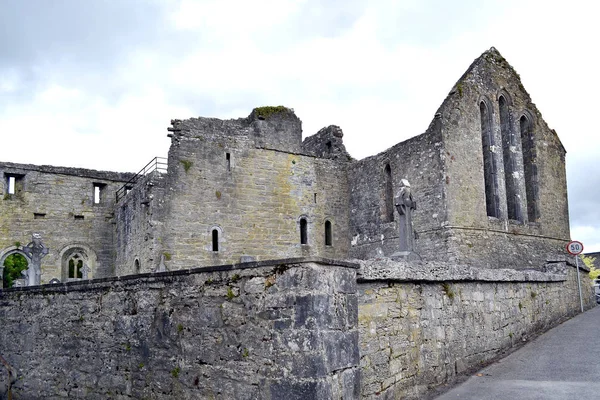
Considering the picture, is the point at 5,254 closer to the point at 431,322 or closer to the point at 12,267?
the point at 12,267

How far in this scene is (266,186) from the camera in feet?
71.5

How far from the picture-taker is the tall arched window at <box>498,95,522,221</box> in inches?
840

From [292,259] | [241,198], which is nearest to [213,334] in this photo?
[292,259]

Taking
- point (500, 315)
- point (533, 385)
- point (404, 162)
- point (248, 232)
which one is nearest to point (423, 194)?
point (404, 162)

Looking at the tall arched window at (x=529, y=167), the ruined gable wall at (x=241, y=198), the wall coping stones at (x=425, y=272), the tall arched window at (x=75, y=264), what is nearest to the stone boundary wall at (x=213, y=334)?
the wall coping stones at (x=425, y=272)

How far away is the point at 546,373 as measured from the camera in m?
8.93

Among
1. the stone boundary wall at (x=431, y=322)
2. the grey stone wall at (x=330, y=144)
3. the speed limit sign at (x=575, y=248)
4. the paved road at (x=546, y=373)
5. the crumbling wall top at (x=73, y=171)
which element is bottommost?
the paved road at (x=546, y=373)

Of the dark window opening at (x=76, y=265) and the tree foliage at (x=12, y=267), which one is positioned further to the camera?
the dark window opening at (x=76, y=265)

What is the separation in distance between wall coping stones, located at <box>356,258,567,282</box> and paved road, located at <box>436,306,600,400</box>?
1.35 meters

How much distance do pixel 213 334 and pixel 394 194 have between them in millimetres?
15212

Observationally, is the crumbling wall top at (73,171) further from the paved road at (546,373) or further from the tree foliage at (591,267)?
the paved road at (546,373)

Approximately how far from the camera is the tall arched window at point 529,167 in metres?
22.0

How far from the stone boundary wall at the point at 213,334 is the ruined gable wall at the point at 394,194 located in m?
12.9

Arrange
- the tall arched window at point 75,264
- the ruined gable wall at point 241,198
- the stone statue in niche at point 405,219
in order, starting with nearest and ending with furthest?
the stone statue in niche at point 405,219 → the ruined gable wall at point 241,198 → the tall arched window at point 75,264
